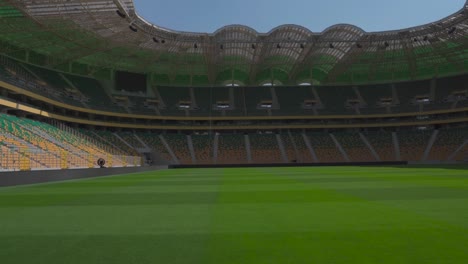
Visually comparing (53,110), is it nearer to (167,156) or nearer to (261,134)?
(167,156)

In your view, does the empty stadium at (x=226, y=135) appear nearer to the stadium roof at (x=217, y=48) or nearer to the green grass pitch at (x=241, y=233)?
the green grass pitch at (x=241, y=233)

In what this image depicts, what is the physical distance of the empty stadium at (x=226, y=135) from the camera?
5.17 m

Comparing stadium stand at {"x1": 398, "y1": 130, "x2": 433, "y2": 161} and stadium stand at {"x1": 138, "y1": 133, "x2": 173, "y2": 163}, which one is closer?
stadium stand at {"x1": 398, "y1": 130, "x2": 433, "y2": 161}

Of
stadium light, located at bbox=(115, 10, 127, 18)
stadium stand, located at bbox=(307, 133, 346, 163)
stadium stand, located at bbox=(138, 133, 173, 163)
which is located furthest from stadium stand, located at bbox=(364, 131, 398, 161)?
→ stadium light, located at bbox=(115, 10, 127, 18)

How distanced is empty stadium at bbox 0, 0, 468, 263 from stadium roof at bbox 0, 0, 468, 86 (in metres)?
0.31

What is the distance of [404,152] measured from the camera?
61.4 m

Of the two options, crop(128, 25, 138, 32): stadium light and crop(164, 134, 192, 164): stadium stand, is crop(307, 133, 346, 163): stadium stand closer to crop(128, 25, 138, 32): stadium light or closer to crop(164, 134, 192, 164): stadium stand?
crop(164, 134, 192, 164): stadium stand

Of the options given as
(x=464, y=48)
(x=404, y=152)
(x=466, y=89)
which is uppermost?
(x=464, y=48)

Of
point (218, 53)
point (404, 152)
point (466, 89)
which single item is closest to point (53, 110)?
point (218, 53)

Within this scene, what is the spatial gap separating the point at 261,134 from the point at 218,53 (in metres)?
18.1

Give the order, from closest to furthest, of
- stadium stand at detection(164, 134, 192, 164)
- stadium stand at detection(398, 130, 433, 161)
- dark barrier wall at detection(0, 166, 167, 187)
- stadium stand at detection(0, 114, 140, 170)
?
dark barrier wall at detection(0, 166, 167, 187)
stadium stand at detection(0, 114, 140, 170)
stadium stand at detection(398, 130, 433, 161)
stadium stand at detection(164, 134, 192, 164)

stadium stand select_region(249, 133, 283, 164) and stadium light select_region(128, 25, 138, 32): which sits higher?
stadium light select_region(128, 25, 138, 32)

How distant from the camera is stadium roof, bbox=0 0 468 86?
42.9 metres

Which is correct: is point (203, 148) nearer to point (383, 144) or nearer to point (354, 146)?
point (354, 146)
